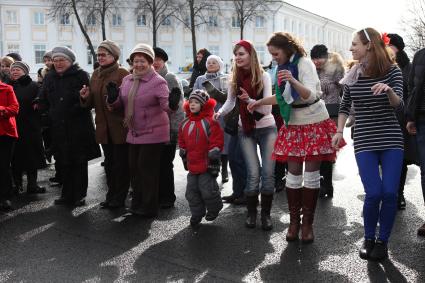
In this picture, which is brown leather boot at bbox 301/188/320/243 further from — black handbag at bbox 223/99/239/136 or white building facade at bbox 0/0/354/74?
white building facade at bbox 0/0/354/74

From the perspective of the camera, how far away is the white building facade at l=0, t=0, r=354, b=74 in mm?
60312

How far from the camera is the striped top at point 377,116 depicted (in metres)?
4.66

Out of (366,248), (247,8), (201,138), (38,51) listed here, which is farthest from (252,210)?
(38,51)

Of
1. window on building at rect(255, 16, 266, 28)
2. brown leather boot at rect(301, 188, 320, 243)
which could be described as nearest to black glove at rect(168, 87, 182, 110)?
brown leather boot at rect(301, 188, 320, 243)

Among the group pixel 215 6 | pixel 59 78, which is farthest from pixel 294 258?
pixel 215 6

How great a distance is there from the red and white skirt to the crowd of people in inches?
0.4

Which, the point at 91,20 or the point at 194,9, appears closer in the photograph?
the point at 91,20

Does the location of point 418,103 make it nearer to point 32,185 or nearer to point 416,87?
point 416,87

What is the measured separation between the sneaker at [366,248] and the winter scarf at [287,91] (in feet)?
4.28

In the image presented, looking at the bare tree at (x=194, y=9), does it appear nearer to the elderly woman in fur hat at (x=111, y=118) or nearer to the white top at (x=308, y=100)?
the elderly woman in fur hat at (x=111, y=118)

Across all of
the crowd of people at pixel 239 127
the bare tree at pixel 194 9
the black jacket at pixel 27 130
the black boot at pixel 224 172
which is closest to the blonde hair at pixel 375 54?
the crowd of people at pixel 239 127

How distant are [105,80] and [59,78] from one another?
624mm

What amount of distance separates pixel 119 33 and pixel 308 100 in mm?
59864

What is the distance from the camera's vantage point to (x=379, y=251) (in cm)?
471
